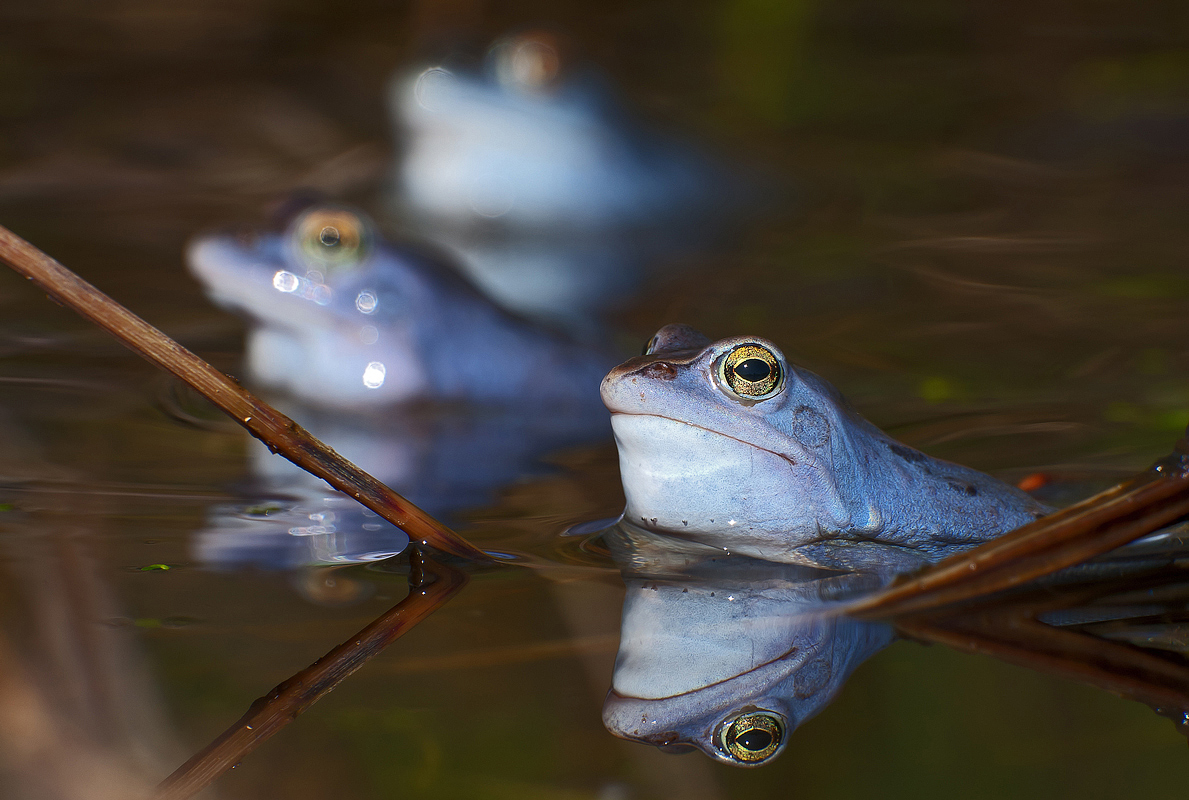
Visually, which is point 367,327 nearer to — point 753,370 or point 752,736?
point 753,370

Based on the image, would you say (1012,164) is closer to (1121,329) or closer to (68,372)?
(1121,329)

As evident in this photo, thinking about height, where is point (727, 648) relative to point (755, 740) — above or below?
above

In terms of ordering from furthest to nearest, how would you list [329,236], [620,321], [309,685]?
[620,321] → [329,236] → [309,685]

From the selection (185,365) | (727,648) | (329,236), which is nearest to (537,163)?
(329,236)

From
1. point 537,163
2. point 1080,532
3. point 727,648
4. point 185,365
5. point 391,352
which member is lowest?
point 727,648

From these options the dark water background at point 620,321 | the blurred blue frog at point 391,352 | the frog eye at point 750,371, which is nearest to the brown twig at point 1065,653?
the dark water background at point 620,321

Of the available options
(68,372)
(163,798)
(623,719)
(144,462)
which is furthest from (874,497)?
(68,372)
